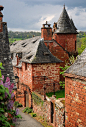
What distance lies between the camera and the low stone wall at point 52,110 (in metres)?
12.7

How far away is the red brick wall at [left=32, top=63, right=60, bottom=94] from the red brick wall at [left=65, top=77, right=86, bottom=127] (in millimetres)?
10617

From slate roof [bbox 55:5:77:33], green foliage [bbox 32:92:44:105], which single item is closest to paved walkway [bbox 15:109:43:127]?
green foliage [bbox 32:92:44:105]

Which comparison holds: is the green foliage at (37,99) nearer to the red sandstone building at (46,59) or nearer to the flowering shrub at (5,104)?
the red sandstone building at (46,59)

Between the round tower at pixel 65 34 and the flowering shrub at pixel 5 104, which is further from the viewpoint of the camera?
the round tower at pixel 65 34

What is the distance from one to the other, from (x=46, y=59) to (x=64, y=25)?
25.1ft

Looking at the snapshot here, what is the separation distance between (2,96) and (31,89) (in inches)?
658

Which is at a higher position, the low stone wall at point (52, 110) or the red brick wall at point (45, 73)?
the red brick wall at point (45, 73)

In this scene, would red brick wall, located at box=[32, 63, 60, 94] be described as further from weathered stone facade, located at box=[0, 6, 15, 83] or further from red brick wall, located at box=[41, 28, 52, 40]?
weathered stone facade, located at box=[0, 6, 15, 83]

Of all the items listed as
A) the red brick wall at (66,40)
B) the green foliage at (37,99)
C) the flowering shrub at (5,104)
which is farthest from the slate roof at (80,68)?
the red brick wall at (66,40)

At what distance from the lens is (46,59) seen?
2141cm

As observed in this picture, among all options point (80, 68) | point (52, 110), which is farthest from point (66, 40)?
point (80, 68)

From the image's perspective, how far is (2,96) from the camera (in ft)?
14.9

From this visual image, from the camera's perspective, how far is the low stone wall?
12691 mm

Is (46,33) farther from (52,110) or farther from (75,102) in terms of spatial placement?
(75,102)
